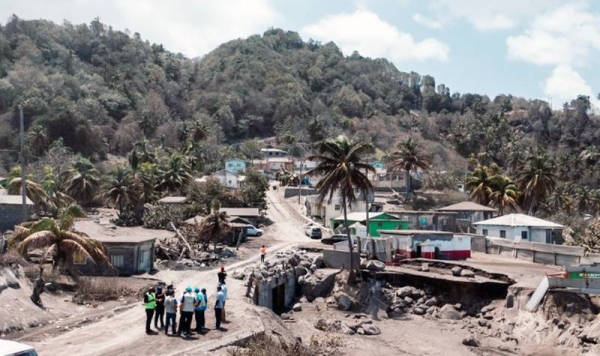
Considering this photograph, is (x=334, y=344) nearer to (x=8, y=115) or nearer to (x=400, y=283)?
(x=400, y=283)

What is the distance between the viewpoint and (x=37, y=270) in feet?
88.4

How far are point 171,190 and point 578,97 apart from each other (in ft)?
413

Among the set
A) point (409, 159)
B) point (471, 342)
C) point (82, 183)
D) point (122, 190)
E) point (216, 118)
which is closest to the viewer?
point (471, 342)

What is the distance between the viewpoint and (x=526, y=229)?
50.5 m

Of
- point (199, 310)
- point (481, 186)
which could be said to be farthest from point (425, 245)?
point (481, 186)

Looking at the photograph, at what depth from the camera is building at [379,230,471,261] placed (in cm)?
4350

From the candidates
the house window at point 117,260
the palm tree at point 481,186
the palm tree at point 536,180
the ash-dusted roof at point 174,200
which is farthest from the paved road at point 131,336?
the palm tree at point 536,180

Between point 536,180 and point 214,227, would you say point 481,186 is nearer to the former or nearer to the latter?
point 536,180

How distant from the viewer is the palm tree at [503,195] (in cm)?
6654

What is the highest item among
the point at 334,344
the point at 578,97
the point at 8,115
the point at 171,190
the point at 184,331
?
the point at 578,97

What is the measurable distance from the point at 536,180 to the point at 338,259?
111 ft

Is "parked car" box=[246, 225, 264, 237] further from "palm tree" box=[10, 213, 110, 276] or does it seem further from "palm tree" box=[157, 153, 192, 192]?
"palm tree" box=[10, 213, 110, 276]

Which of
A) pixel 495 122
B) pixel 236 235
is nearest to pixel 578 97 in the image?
pixel 495 122

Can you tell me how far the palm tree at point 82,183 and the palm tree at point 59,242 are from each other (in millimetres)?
35726
